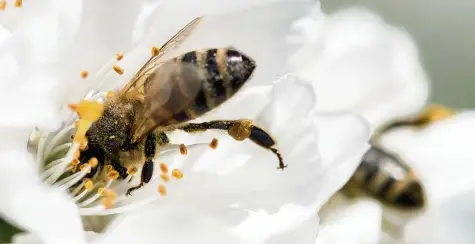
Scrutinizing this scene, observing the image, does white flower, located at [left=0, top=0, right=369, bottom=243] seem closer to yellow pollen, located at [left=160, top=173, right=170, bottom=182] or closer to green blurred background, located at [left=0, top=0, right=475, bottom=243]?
yellow pollen, located at [left=160, top=173, right=170, bottom=182]

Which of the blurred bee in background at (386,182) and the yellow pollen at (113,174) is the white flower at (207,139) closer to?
the yellow pollen at (113,174)

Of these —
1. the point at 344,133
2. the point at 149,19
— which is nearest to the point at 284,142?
the point at 344,133

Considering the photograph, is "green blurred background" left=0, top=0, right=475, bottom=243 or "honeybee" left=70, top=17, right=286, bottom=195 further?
"green blurred background" left=0, top=0, right=475, bottom=243

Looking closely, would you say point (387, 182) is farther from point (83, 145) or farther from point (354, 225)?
point (83, 145)

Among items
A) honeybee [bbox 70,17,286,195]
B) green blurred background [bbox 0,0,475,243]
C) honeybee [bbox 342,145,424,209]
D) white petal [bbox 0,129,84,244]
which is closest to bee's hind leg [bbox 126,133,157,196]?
honeybee [bbox 70,17,286,195]

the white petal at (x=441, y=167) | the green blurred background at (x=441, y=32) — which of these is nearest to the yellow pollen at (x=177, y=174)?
the white petal at (x=441, y=167)

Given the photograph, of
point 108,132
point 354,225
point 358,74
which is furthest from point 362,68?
point 108,132
